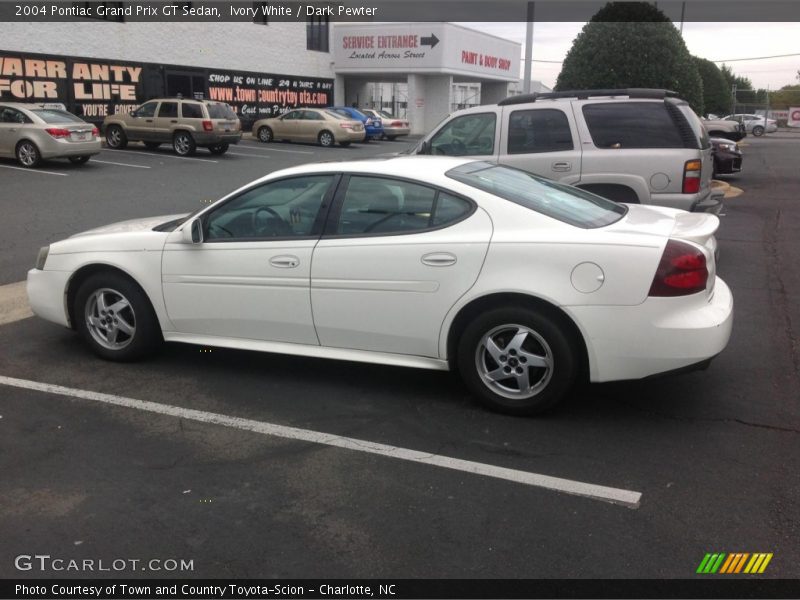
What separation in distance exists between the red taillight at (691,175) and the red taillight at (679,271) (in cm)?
405

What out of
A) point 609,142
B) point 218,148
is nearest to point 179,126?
point 218,148

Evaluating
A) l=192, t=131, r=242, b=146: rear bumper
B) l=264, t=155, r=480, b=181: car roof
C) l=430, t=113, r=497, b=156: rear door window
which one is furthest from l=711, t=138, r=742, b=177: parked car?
l=264, t=155, r=480, b=181: car roof

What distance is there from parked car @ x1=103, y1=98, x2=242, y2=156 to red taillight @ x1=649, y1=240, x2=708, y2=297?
20.6 m

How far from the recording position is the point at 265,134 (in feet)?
101

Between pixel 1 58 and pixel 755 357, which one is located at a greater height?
pixel 1 58

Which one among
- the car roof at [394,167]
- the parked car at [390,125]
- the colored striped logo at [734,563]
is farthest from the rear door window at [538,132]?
the parked car at [390,125]

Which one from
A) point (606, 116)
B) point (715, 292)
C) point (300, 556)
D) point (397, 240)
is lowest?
point (300, 556)

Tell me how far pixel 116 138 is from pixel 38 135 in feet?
21.7

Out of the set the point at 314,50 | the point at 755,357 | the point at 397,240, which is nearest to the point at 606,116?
the point at 755,357

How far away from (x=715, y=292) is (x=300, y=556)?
3.00 metres

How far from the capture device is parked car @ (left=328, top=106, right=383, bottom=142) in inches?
1231

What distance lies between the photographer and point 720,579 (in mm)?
3008

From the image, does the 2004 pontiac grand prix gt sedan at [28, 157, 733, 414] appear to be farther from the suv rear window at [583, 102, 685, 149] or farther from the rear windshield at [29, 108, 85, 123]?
the rear windshield at [29, 108, 85, 123]

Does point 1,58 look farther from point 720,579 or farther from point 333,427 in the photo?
point 720,579
